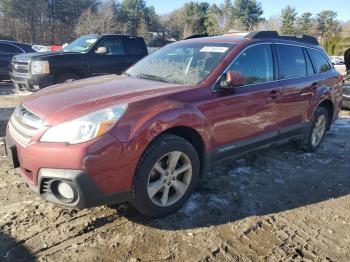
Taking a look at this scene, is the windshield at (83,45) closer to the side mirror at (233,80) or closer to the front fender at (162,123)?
the side mirror at (233,80)

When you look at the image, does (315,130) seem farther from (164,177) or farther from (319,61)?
(164,177)

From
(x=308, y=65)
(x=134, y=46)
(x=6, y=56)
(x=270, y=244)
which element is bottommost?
(x=270, y=244)

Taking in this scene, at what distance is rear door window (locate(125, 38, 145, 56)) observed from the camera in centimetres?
1017

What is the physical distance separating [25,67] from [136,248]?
7088mm

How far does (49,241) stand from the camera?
3.03m

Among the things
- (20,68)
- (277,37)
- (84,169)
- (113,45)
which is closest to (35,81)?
(20,68)

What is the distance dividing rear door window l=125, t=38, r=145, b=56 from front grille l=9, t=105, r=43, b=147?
6.96m

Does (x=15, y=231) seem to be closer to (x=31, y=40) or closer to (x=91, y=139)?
(x=91, y=139)

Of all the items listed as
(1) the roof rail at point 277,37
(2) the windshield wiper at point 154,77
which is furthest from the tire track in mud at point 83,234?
(1) the roof rail at point 277,37

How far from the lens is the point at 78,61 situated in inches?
349

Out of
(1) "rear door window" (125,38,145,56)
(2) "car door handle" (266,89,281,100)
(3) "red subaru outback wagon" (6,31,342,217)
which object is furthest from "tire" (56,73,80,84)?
(2) "car door handle" (266,89,281,100)

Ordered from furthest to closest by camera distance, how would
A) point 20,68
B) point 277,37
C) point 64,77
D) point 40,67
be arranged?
point 20,68 → point 64,77 → point 40,67 → point 277,37

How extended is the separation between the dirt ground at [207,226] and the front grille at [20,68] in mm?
4722

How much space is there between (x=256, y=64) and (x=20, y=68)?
6.75 meters
